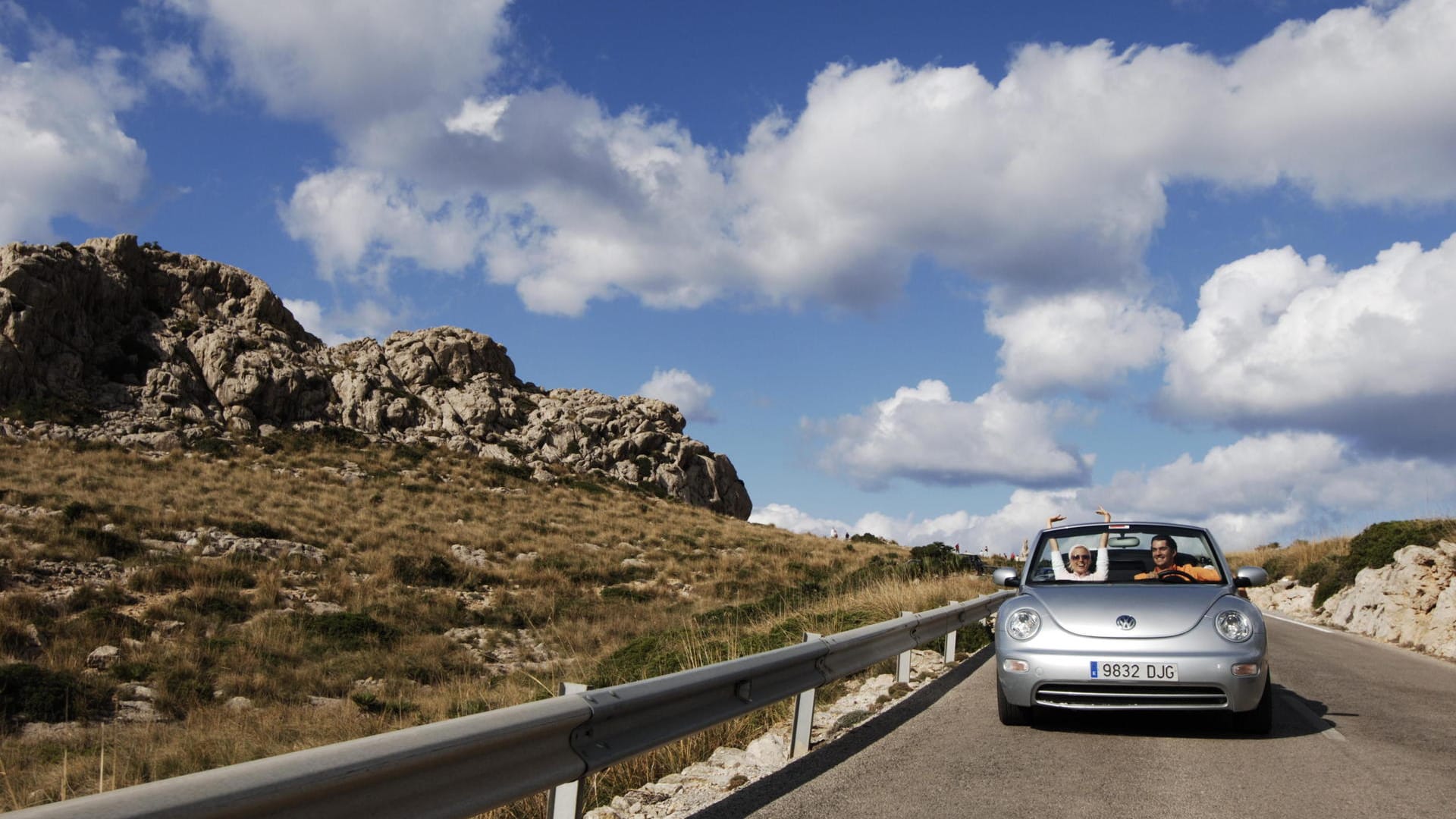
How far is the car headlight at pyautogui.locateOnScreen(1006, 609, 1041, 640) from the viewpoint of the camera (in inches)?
280

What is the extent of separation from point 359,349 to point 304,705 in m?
53.4

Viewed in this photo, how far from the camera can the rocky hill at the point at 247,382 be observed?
43562 mm

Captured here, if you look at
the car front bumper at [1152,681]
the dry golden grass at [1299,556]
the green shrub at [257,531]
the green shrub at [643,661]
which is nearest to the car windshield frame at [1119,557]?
the car front bumper at [1152,681]

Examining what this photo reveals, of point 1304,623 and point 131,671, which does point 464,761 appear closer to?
point 131,671

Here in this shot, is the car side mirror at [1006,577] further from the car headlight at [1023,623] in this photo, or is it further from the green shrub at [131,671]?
the green shrub at [131,671]

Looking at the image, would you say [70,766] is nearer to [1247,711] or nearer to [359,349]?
[1247,711]

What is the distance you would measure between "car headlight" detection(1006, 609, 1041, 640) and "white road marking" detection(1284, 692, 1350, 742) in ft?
7.48

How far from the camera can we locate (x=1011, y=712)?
24.0 ft

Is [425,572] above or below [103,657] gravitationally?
above

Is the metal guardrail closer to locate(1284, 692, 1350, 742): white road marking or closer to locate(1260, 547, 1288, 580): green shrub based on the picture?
locate(1284, 692, 1350, 742): white road marking

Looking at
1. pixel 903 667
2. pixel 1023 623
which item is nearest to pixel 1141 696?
pixel 1023 623

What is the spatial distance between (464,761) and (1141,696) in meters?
4.97

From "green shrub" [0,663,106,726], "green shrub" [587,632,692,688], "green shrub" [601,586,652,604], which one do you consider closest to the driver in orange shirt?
"green shrub" [587,632,692,688]

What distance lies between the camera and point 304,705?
45.0 ft
